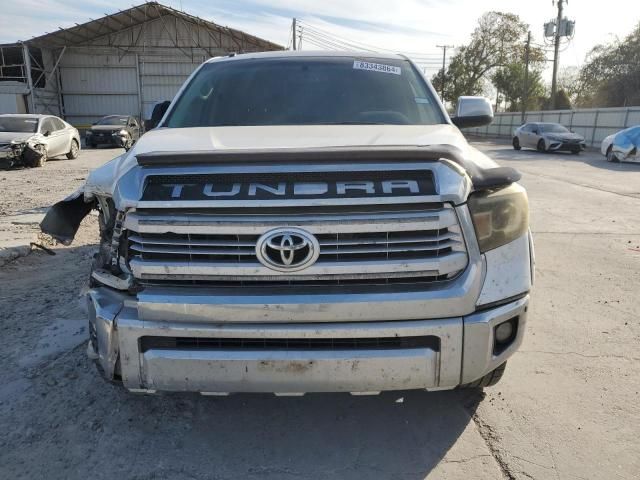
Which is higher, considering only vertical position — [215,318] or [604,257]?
[215,318]

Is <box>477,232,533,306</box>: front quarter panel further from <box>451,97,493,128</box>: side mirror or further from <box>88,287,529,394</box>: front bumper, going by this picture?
<box>451,97,493,128</box>: side mirror

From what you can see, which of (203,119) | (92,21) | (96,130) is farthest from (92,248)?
(92,21)

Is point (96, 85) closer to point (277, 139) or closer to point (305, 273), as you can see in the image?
point (277, 139)

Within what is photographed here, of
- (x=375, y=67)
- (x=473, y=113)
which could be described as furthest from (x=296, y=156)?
(x=473, y=113)

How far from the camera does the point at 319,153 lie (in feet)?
6.97

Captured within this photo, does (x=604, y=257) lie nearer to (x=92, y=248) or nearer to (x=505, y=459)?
(x=505, y=459)

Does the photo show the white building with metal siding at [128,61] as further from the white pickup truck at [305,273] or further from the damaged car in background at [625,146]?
the white pickup truck at [305,273]

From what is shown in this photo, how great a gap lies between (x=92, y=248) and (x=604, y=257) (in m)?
5.86

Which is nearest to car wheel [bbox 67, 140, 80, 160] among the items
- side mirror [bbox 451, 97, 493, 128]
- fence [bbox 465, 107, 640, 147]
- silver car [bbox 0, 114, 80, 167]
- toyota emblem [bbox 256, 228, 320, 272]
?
silver car [bbox 0, 114, 80, 167]

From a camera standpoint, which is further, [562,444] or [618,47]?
[618,47]

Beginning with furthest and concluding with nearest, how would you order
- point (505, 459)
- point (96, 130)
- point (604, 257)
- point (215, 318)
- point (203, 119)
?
point (96, 130) → point (604, 257) → point (203, 119) → point (505, 459) → point (215, 318)

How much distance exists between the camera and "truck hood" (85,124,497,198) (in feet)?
7.68

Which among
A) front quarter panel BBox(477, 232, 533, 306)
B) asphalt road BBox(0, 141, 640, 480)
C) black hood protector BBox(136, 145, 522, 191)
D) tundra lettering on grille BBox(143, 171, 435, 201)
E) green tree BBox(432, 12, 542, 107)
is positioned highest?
green tree BBox(432, 12, 542, 107)

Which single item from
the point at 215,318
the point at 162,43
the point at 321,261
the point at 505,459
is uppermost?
the point at 162,43
